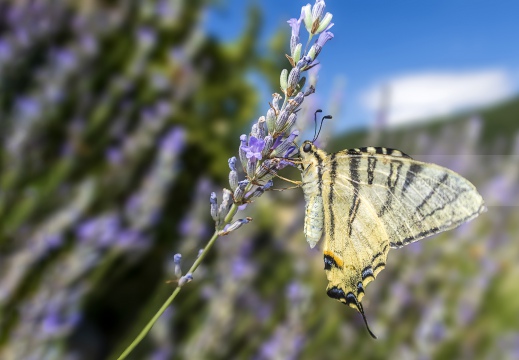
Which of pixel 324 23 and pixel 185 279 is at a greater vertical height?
pixel 324 23

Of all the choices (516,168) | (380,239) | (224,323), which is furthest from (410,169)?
(516,168)

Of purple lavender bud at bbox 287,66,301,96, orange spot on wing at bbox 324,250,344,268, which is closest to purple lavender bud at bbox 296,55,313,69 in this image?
purple lavender bud at bbox 287,66,301,96

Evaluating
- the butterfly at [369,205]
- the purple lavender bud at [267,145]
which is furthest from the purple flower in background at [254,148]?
the butterfly at [369,205]

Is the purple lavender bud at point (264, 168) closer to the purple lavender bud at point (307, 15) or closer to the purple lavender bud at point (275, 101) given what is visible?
the purple lavender bud at point (275, 101)

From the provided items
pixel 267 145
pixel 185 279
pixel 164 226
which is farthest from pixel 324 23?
pixel 164 226

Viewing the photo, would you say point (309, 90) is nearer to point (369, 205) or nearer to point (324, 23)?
point (324, 23)

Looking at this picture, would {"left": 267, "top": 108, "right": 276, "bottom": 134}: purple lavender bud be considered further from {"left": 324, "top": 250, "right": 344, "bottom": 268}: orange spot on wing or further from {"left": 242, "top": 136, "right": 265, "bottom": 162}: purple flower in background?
{"left": 324, "top": 250, "right": 344, "bottom": 268}: orange spot on wing
